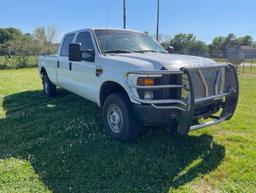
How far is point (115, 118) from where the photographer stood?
4.41 meters

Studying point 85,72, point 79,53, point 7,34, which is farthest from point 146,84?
point 7,34

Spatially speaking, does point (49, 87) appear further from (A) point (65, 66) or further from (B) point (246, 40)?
(B) point (246, 40)

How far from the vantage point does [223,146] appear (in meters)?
4.34

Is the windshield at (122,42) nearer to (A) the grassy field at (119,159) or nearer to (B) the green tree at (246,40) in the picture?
A: (A) the grassy field at (119,159)

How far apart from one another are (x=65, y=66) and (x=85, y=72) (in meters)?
1.36

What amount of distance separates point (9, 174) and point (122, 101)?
1.89m

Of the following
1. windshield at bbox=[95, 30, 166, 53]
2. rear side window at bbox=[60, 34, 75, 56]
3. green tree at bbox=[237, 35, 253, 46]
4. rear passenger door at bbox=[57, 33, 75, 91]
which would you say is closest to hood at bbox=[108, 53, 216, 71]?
windshield at bbox=[95, 30, 166, 53]

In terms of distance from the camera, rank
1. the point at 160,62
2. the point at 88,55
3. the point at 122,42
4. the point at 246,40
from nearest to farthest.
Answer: the point at 160,62 → the point at 88,55 → the point at 122,42 → the point at 246,40

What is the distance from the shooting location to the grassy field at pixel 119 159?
10.7 ft

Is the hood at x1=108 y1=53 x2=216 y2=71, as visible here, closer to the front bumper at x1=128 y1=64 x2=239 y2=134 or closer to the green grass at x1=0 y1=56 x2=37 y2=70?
the front bumper at x1=128 y1=64 x2=239 y2=134

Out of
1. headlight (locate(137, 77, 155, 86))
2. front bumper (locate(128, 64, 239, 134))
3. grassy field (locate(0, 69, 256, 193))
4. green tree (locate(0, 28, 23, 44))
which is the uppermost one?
green tree (locate(0, 28, 23, 44))

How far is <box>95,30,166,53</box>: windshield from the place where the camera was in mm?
5012

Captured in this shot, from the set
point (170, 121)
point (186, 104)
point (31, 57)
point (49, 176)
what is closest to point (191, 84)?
point (186, 104)

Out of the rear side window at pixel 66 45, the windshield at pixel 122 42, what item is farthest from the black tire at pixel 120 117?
the rear side window at pixel 66 45
